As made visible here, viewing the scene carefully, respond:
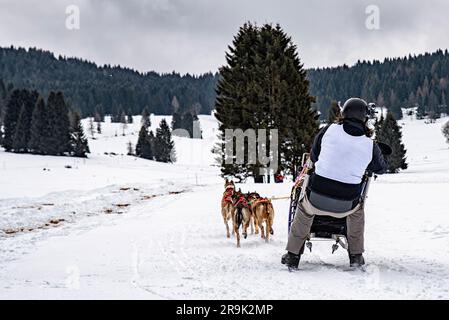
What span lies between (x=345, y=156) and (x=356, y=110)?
60 cm

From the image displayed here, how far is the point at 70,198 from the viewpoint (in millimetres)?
18625

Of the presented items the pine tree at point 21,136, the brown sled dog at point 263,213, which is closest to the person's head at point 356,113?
the brown sled dog at point 263,213

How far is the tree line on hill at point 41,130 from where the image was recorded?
218 feet

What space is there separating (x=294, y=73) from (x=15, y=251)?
20.5 metres

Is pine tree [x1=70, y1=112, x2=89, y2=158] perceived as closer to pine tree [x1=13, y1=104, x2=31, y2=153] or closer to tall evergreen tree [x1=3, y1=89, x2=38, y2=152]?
tall evergreen tree [x1=3, y1=89, x2=38, y2=152]

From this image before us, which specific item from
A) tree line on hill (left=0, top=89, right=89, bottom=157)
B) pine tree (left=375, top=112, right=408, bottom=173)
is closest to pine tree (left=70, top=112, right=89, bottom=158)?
tree line on hill (left=0, top=89, right=89, bottom=157)

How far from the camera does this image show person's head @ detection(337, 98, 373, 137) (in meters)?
5.32

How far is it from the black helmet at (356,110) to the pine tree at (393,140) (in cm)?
4990

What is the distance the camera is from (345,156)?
17.1 feet

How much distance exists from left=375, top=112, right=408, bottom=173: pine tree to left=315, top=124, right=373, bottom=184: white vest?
50.0 metres

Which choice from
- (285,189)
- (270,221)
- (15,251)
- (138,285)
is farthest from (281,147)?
(138,285)

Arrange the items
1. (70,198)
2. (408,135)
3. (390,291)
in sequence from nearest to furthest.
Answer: (390,291) → (70,198) → (408,135)
